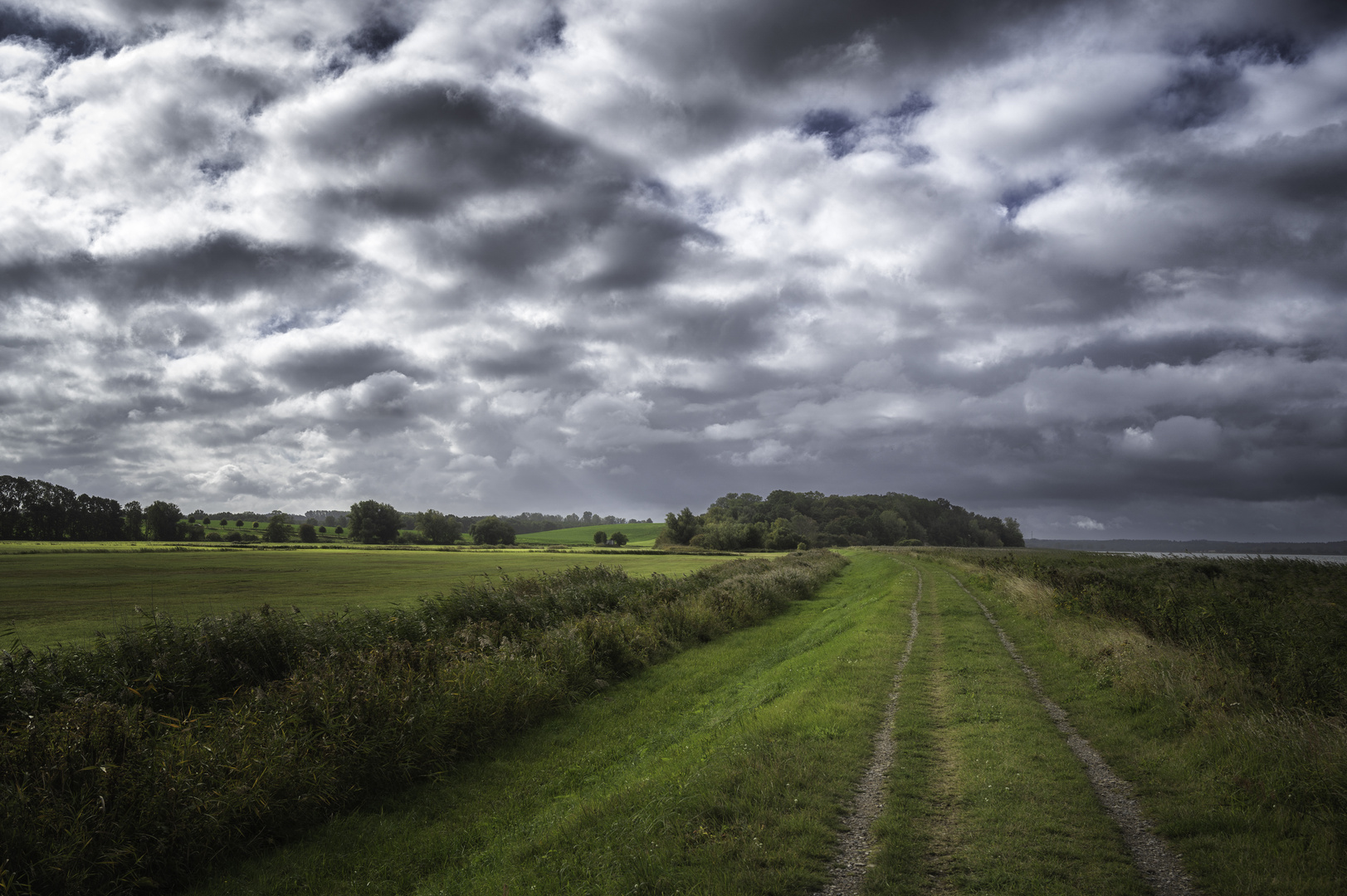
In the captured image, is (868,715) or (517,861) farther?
(868,715)

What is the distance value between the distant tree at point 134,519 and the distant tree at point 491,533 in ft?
243

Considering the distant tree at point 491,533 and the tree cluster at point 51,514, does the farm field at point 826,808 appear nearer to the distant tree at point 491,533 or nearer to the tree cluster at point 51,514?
the tree cluster at point 51,514

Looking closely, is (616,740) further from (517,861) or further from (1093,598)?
(1093,598)

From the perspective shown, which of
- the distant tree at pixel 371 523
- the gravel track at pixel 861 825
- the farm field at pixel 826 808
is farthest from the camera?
the distant tree at pixel 371 523

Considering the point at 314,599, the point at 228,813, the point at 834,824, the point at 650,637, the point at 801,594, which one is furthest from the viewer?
the point at 801,594

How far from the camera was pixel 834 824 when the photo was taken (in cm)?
809

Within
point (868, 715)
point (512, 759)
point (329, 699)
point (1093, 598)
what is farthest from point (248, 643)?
point (1093, 598)

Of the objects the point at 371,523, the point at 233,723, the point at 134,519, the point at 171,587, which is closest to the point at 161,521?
the point at 134,519

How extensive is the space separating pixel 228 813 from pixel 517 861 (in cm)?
507

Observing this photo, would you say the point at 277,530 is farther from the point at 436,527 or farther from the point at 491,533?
the point at 491,533

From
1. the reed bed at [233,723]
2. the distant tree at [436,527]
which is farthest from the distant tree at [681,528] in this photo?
the reed bed at [233,723]

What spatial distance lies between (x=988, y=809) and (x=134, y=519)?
162 meters

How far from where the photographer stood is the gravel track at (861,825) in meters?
6.78

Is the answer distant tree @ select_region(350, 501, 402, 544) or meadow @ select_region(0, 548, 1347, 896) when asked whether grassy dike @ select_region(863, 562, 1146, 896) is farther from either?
distant tree @ select_region(350, 501, 402, 544)
